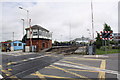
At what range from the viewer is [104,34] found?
47.7 ft

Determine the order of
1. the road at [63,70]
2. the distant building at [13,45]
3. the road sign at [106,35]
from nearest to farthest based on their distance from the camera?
the road at [63,70] → the road sign at [106,35] → the distant building at [13,45]

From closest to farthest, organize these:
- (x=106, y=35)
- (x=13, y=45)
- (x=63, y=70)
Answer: (x=63, y=70), (x=106, y=35), (x=13, y=45)

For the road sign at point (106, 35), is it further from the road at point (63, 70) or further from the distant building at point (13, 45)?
the distant building at point (13, 45)

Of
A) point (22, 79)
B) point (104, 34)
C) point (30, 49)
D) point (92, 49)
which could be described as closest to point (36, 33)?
point (30, 49)

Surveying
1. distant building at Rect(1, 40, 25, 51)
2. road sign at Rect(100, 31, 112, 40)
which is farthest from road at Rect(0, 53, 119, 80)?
distant building at Rect(1, 40, 25, 51)

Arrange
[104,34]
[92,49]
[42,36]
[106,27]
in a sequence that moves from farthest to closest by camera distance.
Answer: [42,36], [106,27], [92,49], [104,34]

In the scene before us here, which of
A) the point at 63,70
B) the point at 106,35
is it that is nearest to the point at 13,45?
the point at 106,35

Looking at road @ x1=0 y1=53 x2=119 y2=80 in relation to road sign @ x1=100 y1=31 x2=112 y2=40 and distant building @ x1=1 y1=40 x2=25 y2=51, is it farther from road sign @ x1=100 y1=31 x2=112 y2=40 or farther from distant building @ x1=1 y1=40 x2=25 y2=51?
distant building @ x1=1 y1=40 x2=25 y2=51

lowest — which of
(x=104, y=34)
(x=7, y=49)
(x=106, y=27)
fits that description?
(x=7, y=49)

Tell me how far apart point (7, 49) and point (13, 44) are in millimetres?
4384

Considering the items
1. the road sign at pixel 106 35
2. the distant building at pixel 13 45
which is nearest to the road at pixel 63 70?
the road sign at pixel 106 35

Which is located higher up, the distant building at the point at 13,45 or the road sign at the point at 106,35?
the road sign at the point at 106,35

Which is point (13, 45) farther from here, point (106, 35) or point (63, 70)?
point (63, 70)

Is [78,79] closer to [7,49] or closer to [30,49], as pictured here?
[30,49]
